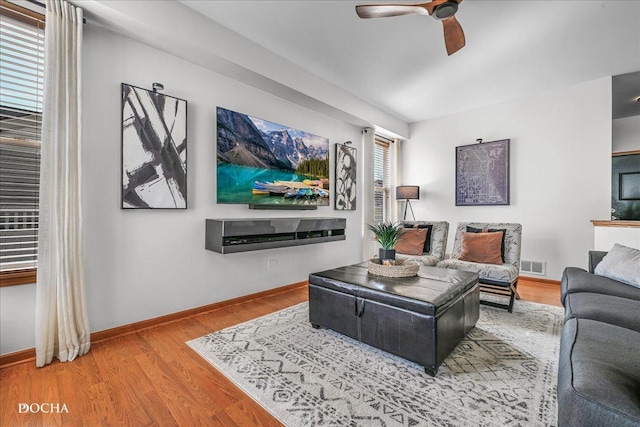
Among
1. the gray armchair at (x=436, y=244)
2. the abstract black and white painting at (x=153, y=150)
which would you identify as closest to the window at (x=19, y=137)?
the abstract black and white painting at (x=153, y=150)

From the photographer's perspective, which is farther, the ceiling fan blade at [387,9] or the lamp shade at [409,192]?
the lamp shade at [409,192]

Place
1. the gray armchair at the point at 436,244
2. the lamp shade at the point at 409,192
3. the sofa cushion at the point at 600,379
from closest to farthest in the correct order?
the sofa cushion at the point at 600,379 → the gray armchair at the point at 436,244 → the lamp shade at the point at 409,192

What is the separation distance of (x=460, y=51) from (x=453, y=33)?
91cm

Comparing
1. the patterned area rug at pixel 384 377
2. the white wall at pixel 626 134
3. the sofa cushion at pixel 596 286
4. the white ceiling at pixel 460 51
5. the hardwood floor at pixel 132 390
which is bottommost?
the hardwood floor at pixel 132 390

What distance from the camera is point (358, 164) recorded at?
4934 millimetres

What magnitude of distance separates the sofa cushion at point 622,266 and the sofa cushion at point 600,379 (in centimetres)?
115

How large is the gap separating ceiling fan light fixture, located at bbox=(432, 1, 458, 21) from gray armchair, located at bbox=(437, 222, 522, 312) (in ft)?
7.87

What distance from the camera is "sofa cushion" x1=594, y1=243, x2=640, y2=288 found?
86.4 inches

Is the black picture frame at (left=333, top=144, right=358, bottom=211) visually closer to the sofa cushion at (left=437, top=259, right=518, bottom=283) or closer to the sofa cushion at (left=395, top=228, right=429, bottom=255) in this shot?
the sofa cushion at (left=395, top=228, right=429, bottom=255)

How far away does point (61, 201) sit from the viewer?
203 centimetres

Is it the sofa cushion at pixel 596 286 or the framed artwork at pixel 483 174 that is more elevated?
the framed artwork at pixel 483 174

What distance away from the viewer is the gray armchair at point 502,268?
2986 mm

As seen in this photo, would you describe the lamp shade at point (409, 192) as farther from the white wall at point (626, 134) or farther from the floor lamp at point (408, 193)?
the white wall at point (626, 134)

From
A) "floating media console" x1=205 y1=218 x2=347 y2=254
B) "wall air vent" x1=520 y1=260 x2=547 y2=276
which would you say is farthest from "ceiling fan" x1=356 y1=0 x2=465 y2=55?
"wall air vent" x1=520 y1=260 x2=547 y2=276
